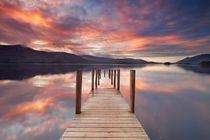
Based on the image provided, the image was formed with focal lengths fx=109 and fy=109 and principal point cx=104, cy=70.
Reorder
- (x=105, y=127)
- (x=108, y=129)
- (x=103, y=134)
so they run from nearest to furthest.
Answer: (x=103, y=134) < (x=108, y=129) < (x=105, y=127)

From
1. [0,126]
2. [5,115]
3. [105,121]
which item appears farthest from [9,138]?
[105,121]

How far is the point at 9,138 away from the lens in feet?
17.1

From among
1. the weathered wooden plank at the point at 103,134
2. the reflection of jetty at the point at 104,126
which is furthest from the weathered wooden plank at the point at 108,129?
the weathered wooden plank at the point at 103,134

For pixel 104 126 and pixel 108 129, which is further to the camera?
pixel 104 126

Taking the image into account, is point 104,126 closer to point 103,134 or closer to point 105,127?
point 105,127

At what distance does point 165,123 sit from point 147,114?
141cm

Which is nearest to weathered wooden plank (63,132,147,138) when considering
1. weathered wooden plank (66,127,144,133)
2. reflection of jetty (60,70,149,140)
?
reflection of jetty (60,70,149,140)

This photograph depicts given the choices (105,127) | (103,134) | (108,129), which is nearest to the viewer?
(103,134)

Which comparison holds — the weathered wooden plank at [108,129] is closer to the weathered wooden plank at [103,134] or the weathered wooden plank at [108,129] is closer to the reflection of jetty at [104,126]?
the reflection of jetty at [104,126]

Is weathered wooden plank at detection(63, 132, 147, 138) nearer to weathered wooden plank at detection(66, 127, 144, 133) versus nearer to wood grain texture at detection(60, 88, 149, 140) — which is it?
wood grain texture at detection(60, 88, 149, 140)

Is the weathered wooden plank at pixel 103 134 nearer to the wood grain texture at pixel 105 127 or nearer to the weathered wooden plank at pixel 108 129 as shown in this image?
the wood grain texture at pixel 105 127

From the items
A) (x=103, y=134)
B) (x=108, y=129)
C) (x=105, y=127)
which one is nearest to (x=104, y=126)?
(x=105, y=127)

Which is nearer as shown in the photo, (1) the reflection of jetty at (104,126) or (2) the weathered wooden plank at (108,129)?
(1) the reflection of jetty at (104,126)

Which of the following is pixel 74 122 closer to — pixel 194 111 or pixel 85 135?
pixel 85 135
